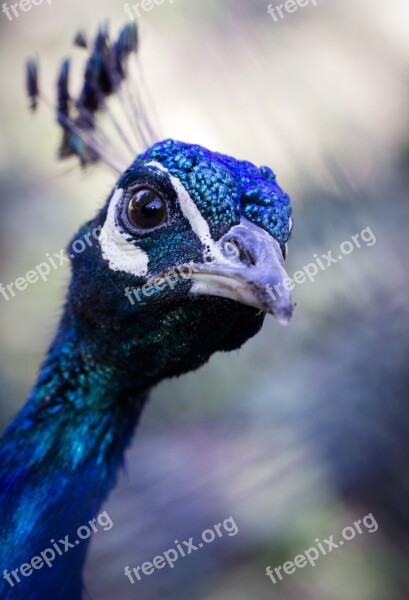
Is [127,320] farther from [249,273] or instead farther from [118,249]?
[249,273]

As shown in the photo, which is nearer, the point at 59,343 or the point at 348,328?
the point at 59,343

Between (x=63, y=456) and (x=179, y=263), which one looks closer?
(x=179, y=263)

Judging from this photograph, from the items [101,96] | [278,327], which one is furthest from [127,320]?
[278,327]

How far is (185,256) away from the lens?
987mm

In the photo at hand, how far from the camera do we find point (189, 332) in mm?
1035

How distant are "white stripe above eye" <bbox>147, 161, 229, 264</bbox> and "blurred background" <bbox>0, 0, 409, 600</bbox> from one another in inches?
16.9

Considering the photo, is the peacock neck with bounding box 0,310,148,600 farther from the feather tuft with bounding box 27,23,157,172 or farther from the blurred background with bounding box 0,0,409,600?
the feather tuft with bounding box 27,23,157,172

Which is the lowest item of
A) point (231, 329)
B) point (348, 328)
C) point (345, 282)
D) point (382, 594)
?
Result: point (382, 594)

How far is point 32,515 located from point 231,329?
15.5 inches

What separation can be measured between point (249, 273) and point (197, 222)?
13cm

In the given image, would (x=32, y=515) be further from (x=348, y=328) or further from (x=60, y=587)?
(x=348, y=328)

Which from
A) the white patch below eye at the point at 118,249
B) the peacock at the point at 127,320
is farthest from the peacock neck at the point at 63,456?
the white patch below eye at the point at 118,249

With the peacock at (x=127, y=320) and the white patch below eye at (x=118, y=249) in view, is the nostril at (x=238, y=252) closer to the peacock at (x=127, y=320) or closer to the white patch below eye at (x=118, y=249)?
the peacock at (x=127, y=320)

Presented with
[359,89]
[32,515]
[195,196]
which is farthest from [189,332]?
[359,89]
